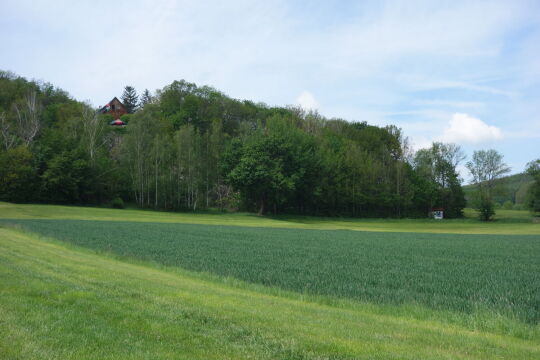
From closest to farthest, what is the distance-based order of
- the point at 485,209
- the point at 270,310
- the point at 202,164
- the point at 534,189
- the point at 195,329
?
the point at 195,329
the point at 270,310
the point at 202,164
the point at 485,209
the point at 534,189

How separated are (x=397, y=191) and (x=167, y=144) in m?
50.9

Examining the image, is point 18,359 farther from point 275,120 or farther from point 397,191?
point 397,191

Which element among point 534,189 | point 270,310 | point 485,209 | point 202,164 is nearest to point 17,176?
point 202,164

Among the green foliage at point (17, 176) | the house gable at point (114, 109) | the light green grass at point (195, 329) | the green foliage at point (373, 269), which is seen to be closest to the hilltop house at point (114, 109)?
the house gable at point (114, 109)

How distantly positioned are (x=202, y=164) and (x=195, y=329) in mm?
74748

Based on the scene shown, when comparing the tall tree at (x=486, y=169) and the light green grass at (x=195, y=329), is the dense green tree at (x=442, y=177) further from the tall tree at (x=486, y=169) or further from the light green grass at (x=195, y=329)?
the light green grass at (x=195, y=329)

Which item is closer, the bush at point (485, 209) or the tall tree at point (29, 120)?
the tall tree at point (29, 120)

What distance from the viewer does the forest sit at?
70188 millimetres

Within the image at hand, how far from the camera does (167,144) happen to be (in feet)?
262

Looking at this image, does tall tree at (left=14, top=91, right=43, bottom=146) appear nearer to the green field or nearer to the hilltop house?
the hilltop house

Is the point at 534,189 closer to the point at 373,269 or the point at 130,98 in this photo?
the point at 373,269

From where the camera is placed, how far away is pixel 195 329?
22.8 ft

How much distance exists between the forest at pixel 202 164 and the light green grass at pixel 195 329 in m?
63.2

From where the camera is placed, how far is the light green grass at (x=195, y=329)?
586 centimetres
